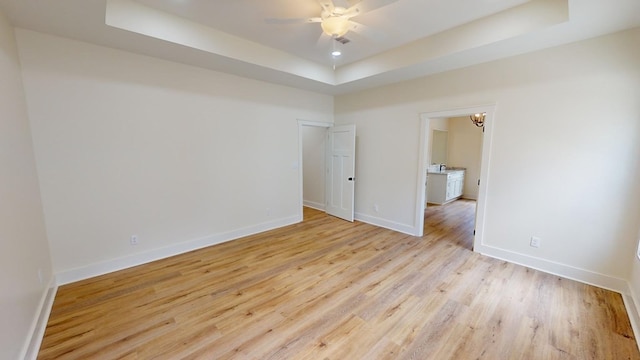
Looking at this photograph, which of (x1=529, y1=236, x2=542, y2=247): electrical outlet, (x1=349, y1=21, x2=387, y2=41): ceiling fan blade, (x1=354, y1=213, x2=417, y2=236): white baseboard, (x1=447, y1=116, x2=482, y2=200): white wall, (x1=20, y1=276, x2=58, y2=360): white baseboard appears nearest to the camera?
(x1=20, y1=276, x2=58, y2=360): white baseboard

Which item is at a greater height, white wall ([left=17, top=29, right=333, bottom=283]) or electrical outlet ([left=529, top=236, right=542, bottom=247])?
white wall ([left=17, top=29, right=333, bottom=283])

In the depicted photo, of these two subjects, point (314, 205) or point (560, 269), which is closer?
point (560, 269)

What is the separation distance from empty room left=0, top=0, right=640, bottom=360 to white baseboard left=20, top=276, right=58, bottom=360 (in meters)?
0.03

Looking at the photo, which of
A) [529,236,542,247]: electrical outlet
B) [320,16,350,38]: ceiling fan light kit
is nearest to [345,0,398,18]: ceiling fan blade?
[320,16,350,38]: ceiling fan light kit

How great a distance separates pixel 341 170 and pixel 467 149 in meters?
4.92

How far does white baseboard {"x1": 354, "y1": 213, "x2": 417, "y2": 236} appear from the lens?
→ 4.62 m

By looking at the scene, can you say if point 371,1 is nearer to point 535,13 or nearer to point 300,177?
point 535,13

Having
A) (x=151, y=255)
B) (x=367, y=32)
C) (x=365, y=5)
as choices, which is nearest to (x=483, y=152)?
(x=367, y=32)

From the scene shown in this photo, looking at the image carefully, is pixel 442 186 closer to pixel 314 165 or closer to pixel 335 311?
pixel 314 165

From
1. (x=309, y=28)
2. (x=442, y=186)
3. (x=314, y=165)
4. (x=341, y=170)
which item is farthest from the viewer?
(x=442, y=186)

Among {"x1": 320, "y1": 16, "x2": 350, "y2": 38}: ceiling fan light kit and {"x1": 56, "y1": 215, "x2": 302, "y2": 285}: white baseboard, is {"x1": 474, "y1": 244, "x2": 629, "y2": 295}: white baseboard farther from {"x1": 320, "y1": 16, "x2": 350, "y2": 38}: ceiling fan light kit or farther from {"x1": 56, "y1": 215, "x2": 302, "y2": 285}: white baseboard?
{"x1": 56, "y1": 215, "x2": 302, "y2": 285}: white baseboard

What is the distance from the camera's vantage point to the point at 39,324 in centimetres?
211

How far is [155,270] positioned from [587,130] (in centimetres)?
541

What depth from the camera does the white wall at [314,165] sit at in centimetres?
623
